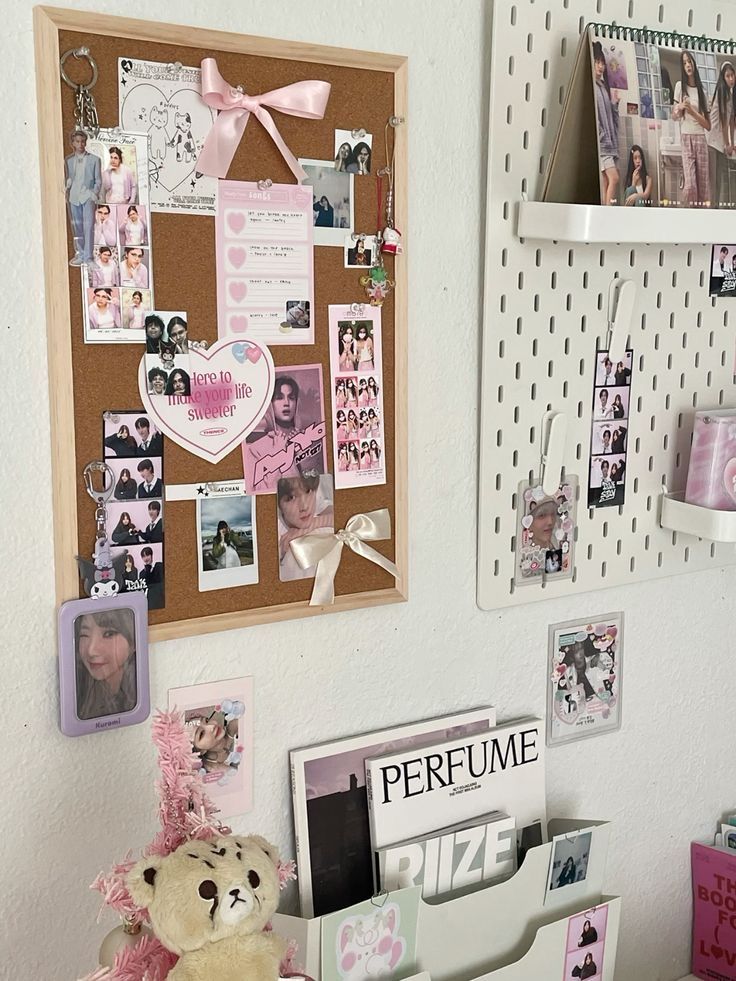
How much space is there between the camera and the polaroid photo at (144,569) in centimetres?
99

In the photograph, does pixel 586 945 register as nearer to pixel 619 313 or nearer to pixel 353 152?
pixel 619 313

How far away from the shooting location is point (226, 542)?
1.04 m

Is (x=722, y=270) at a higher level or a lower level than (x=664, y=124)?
Answer: lower

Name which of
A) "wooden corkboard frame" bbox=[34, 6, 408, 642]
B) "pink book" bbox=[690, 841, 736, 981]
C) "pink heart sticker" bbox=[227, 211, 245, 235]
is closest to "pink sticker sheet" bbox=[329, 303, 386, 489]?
"wooden corkboard frame" bbox=[34, 6, 408, 642]

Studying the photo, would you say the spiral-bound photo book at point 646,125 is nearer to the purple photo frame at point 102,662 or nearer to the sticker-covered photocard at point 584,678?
the sticker-covered photocard at point 584,678

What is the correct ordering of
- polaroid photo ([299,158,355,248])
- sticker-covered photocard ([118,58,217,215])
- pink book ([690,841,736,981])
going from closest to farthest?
sticker-covered photocard ([118,58,217,215]), polaroid photo ([299,158,355,248]), pink book ([690,841,736,981])

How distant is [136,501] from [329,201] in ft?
1.15

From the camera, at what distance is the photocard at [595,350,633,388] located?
1260 millimetres

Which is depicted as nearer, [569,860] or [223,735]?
[223,735]

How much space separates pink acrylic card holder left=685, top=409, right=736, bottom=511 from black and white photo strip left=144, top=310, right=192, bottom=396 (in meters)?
0.64

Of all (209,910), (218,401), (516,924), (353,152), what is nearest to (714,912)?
(516,924)

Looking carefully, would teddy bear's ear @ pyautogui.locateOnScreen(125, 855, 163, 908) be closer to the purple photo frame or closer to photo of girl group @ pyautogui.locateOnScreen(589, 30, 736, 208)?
the purple photo frame

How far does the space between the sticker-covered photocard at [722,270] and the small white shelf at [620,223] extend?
0.15 metres

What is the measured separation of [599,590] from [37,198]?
81 cm
